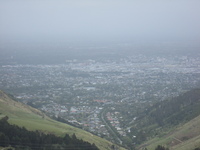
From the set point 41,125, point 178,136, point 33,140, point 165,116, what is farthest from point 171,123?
point 33,140

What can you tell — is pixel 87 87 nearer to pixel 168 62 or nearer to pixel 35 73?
pixel 35 73

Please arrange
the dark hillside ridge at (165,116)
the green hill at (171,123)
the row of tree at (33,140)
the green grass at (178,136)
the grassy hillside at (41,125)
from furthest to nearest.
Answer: the dark hillside ridge at (165,116) < the green hill at (171,123) < the green grass at (178,136) < the grassy hillside at (41,125) < the row of tree at (33,140)

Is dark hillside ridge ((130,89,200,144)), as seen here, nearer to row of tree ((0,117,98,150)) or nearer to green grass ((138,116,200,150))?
green grass ((138,116,200,150))

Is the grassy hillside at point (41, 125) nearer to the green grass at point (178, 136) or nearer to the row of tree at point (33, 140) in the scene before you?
the row of tree at point (33, 140)

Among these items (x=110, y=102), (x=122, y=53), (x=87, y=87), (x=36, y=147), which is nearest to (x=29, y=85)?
(x=87, y=87)

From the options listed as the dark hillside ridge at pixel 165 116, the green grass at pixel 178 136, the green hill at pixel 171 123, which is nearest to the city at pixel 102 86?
the dark hillside ridge at pixel 165 116

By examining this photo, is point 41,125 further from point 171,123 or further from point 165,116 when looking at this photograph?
point 165,116

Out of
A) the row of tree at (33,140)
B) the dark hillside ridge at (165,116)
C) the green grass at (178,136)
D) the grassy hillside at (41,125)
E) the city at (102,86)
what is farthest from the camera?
the city at (102,86)

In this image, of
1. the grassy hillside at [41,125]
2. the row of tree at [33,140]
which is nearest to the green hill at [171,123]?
the grassy hillside at [41,125]

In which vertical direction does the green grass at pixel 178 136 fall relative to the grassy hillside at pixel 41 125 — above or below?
below

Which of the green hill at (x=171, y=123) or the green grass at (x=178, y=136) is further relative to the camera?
Answer: the green hill at (x=171, y=123)
